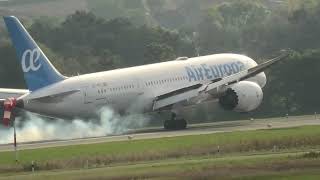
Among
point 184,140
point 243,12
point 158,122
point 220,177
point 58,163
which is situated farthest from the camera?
point 243,12

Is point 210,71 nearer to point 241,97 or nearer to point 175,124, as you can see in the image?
point 241,97

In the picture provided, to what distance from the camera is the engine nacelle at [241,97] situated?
81.4m

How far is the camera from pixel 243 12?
580 ft

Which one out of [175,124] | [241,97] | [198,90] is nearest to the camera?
[175,124]

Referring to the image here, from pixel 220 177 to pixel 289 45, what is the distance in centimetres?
7068

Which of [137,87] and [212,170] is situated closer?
[212,170]

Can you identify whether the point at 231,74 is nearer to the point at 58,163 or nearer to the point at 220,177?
the point at 58,163

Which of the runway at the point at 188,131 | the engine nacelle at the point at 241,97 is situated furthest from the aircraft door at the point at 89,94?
the engine nacelle at the point at 241,97

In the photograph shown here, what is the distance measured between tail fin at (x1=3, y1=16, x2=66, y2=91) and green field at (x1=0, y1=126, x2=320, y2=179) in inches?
408

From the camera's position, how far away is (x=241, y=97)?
81375 mm

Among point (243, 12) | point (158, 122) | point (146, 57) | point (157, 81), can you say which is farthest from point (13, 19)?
point (243, 12)

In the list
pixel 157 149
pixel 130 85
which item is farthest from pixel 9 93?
pixel 157 149

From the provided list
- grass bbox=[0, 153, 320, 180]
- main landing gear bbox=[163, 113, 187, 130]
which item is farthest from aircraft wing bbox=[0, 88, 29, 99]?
grass bbox=[0, 153, 320, 180]

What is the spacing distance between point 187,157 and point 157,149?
342cm
